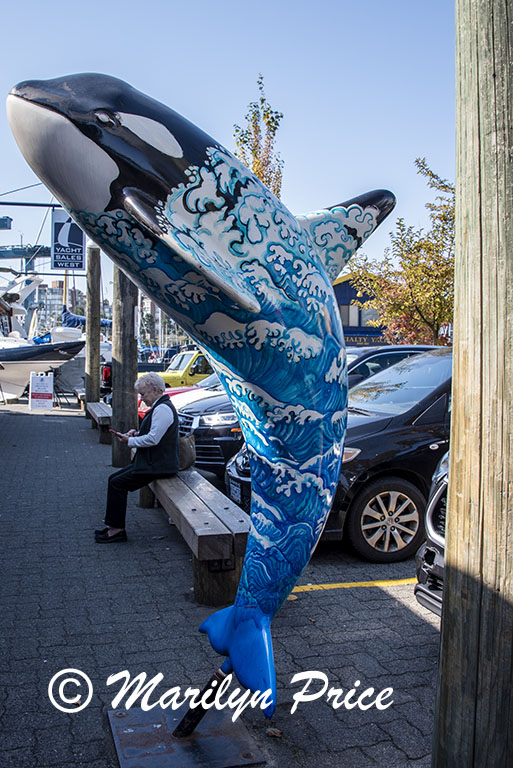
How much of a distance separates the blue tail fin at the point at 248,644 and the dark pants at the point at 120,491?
3.46 meters

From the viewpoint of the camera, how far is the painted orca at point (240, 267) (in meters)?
2.29

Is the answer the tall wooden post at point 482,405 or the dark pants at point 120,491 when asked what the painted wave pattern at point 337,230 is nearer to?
the tall wooden post at point 482,405

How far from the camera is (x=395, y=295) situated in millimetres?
18953

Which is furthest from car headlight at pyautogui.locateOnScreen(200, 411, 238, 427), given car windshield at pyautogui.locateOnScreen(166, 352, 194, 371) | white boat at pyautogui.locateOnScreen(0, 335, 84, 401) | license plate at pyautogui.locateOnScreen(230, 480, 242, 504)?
white boat at pyautogui.locateOnScreen(0, 335, 84, 401)

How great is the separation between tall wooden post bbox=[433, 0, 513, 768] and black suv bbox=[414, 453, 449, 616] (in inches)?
78.6

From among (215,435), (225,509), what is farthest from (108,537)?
(215,435)

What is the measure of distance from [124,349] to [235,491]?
391 centimetres

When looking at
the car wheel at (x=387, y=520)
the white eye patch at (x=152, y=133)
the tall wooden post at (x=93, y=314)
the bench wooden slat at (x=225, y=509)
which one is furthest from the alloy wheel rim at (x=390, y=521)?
the tall wooden post at (x=93, y=314)

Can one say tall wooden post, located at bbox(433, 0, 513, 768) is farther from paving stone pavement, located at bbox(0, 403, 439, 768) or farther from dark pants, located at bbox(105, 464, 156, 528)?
dark pants, located at bbox(105, 464, 156, 528)

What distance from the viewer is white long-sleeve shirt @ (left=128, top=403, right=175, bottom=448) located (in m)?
6.11

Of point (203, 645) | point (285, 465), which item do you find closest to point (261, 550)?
point (285, 465)

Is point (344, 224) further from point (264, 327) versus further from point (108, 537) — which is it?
point (108, 537)

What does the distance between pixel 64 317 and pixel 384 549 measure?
30184 millimetres

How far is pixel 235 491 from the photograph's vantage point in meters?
6.48
